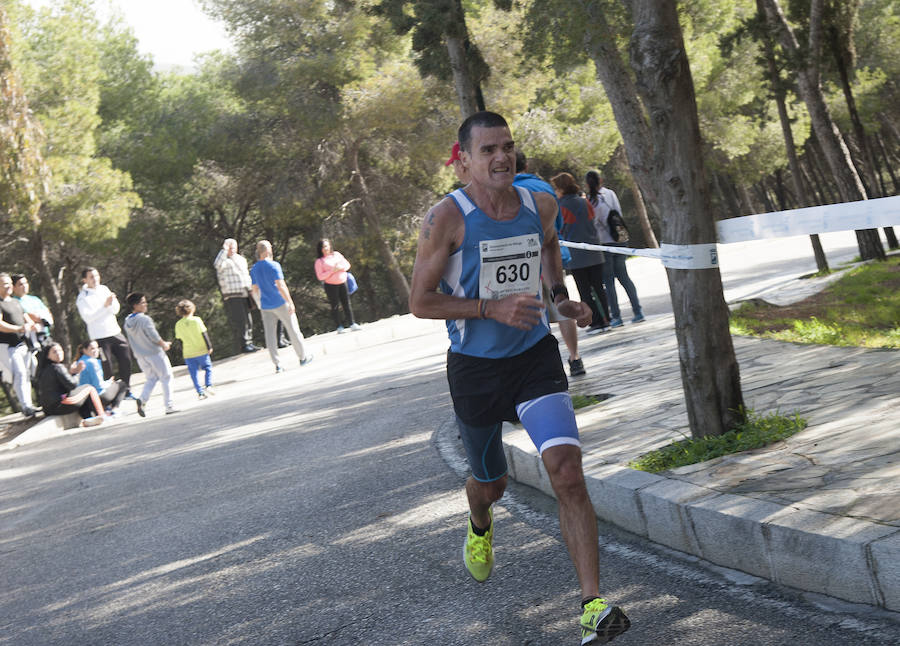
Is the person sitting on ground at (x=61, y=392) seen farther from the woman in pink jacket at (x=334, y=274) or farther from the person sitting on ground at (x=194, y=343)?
the woman in pink jacket at (x=334, y=274)

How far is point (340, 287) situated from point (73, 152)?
899 cm

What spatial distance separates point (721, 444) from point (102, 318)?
40.4 feet

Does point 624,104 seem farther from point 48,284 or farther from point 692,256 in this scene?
point 48,284

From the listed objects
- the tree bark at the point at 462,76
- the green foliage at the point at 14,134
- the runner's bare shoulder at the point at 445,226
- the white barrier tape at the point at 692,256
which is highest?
the green foliage at the point at 14,134

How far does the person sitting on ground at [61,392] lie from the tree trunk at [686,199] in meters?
10.4

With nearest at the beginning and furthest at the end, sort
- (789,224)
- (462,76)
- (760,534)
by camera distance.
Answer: (760,534), (789,224), (462,76)

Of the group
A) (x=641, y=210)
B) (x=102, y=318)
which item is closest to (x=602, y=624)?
(x=102, y=318)

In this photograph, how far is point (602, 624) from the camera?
3.42 metres

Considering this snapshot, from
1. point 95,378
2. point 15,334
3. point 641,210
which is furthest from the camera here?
point 641,210

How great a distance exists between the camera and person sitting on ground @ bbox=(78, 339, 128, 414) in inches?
575

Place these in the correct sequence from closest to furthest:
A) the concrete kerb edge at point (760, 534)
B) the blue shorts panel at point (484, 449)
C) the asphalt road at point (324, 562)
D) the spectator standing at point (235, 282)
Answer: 1. the concrete kerb edge at point (760, 534)
2. the asphalt road at point (324, 562)
3. the blue shorts panel at point (484, 449)
4. the spectator standing at point (235, 282)

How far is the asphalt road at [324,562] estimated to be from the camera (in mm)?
3941

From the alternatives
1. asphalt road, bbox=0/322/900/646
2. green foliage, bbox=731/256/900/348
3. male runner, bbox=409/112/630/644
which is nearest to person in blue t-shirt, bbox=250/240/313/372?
asphalt road, bbox=0/322/900/646

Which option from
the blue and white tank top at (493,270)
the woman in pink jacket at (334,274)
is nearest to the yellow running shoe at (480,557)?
the blue and white tank top at (493,270)
